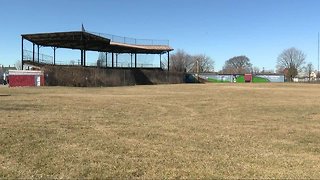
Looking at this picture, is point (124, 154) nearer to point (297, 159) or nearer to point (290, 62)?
point (297, 159)

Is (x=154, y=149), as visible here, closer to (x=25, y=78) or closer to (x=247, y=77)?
(x=25, y=78)

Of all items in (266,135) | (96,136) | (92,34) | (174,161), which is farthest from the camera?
(92,34)

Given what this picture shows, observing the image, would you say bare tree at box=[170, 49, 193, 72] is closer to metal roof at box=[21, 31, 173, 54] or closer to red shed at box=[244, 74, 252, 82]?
red shed at box=[244, 74, 252, 82]

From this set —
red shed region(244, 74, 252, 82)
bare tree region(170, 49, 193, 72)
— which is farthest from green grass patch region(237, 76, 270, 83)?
bare tree region(170, 49, 193, 72)

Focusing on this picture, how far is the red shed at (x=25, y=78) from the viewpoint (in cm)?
6256

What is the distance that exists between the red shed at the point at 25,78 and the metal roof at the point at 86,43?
27.9ft

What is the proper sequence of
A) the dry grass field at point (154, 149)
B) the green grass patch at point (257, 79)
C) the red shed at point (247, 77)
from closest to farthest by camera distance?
the dry grass field at point (154, 149), the red shed at point (247, 77), the green grass patch at point (257, 79)

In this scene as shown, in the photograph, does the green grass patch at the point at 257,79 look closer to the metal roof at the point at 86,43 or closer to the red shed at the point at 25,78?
the metal roof at the point at 86,43

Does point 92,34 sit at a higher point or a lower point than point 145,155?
higher

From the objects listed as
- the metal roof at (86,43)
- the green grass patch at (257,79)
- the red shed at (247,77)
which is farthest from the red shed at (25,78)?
the red shed at (247,77)

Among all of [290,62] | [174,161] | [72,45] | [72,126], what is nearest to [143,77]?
[72,45]

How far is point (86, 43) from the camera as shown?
79500mm

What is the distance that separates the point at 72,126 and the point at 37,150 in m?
4.52

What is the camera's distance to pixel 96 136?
39.5ft
